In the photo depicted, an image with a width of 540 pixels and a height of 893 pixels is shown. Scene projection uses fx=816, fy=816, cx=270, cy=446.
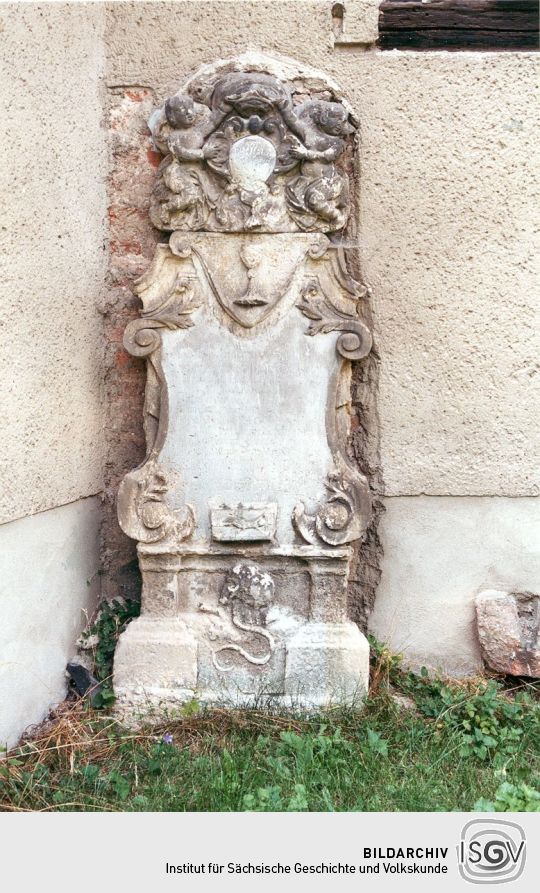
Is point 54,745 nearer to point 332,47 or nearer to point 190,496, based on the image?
point 190,496

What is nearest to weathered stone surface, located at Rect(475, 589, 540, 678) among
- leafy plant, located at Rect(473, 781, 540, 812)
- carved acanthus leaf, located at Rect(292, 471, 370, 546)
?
carved acanthus leaf, located at Rect(292, 471, 370, 546)

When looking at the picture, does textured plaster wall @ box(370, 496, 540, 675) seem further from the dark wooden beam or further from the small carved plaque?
the dark wooden beam

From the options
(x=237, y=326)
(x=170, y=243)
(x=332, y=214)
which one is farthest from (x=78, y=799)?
(x=332, y=214)

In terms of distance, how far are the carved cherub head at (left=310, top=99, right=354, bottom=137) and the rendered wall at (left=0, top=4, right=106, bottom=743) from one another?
3.02 ft

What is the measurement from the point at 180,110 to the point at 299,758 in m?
2.42

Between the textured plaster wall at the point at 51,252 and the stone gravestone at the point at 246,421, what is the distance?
29 cm

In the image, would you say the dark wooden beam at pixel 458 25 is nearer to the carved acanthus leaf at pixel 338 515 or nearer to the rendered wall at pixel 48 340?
the rendered wall at pixel 48 340

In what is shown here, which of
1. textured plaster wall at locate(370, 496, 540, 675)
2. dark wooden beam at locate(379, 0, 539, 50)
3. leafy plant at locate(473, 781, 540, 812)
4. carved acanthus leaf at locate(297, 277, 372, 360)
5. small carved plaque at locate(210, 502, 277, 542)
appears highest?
dark wooden beam at locate(379, 0, 539, 50)

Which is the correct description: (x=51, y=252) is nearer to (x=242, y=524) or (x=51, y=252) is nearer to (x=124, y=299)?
(x=124, y=299)

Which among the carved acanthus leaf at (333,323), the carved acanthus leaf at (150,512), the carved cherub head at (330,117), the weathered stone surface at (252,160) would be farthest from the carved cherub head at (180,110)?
the carved acanthus leaf at (150,512)

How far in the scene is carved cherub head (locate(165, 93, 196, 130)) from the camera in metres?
3.16

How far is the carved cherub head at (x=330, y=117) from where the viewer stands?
3182 millimetres

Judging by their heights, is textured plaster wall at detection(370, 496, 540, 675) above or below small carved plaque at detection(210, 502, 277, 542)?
below

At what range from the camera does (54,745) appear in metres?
2.90
